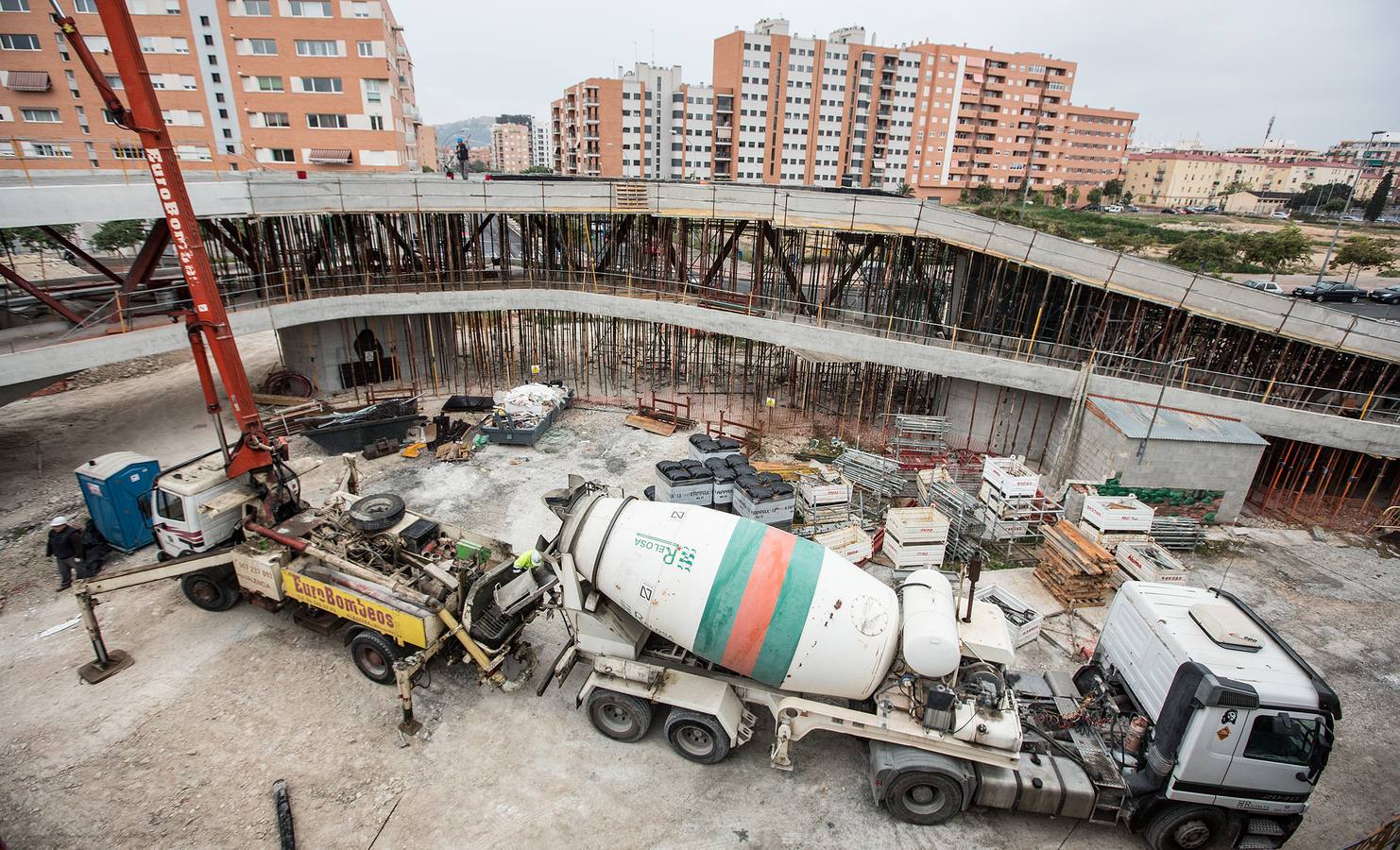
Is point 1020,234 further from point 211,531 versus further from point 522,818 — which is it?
point 211,531

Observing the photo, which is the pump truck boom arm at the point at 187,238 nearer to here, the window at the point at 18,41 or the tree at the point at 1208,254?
the window at the point at 18,41

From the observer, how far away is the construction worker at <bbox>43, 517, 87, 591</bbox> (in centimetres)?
1167

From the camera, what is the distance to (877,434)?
20312mm

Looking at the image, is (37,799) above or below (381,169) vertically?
below

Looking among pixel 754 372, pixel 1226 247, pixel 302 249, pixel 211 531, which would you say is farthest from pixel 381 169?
pixel 1226 247

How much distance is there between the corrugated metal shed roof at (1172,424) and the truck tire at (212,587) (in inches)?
747

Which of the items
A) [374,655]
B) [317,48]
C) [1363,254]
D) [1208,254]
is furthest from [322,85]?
[1363,254]

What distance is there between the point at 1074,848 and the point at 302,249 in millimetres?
25036

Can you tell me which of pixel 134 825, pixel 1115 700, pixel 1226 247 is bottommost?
pixel 134 825

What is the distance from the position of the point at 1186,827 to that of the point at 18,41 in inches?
2241

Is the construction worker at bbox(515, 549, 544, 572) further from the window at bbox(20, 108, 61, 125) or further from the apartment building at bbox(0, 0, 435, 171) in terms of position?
the window at bbox(20, 108, 61, 125)

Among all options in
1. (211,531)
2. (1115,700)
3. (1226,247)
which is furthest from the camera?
(1226,247)

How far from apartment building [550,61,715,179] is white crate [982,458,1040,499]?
6595 cm

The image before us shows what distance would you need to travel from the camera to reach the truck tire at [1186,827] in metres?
7.45
